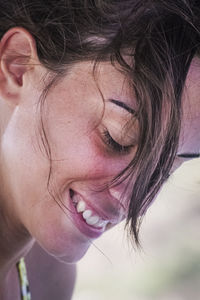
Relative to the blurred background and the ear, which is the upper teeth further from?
the blurred background

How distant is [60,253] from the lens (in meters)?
1.19

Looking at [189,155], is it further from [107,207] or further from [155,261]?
[155,261]

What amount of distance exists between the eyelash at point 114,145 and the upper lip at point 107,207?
0.08 meters

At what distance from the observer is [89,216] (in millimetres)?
1147

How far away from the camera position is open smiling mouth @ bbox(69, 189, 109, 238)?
1.12 metres

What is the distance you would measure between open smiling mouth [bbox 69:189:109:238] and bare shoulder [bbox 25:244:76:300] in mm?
401

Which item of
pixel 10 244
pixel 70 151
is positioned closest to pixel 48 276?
pixel 10 244

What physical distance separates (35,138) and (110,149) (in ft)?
0.40

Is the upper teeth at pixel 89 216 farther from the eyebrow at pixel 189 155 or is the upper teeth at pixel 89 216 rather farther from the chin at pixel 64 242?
the eyebrow at pixel 189 155

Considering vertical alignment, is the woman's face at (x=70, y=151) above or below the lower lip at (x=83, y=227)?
above

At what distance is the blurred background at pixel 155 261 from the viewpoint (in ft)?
7.16

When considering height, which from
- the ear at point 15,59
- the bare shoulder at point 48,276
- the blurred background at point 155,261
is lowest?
the blurred background at point 155,261

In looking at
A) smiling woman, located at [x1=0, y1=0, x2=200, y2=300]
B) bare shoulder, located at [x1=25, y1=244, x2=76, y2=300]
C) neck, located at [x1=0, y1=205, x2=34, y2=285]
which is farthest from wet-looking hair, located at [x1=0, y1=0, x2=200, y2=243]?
bare shoulder, located at [x1=25, y1=244, x2=76, y2=300]

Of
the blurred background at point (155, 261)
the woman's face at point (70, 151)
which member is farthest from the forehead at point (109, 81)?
the blurred background at point (155, 261)
